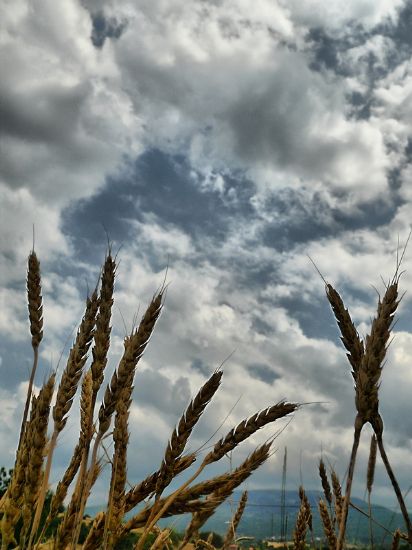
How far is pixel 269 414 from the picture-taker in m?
3.14

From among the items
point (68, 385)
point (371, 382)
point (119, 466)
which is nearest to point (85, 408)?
point (68, 385)

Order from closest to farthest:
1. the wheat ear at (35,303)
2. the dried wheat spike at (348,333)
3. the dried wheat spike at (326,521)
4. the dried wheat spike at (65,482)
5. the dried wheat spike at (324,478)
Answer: the dried wheat spike at (348,333), the dried wheat spike at (65,482), the wheat ear at (35,303), the dried wheat spike at (326,521), the dried wheat spike at (324,478)

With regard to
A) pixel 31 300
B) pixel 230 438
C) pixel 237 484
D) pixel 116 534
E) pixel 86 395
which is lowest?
pixel 116 534

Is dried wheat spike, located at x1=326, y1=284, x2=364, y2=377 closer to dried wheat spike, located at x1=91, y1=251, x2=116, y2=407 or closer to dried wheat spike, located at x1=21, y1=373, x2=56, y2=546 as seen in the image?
dried wheat spike, located at x1=91, y1=251, x2=116, y2=407

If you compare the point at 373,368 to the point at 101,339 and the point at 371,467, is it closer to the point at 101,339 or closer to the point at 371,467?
the point at 101,339

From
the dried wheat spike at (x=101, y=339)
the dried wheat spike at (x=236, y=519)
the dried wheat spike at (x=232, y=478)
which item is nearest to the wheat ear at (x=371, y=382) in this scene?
the dried wheat spike at (x=232, y=478)

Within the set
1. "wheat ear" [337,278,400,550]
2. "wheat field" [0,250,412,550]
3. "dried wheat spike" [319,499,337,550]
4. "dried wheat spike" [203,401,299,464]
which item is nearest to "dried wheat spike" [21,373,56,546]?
"wheat field" [0,250,412,550]

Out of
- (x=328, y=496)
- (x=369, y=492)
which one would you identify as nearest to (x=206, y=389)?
(x=328, y=496)

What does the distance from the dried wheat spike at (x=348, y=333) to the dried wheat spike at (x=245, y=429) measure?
2.04 feet

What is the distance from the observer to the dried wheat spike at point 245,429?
3102mm

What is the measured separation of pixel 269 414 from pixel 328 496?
2.73 meters

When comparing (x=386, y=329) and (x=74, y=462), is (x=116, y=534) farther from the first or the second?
(x=386, y=329)

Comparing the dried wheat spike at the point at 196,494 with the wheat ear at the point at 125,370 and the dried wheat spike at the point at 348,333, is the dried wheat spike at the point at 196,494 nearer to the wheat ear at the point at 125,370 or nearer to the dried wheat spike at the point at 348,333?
the wheat ear at the point at 125,370

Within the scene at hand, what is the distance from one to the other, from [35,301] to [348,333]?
2733 millimetres
